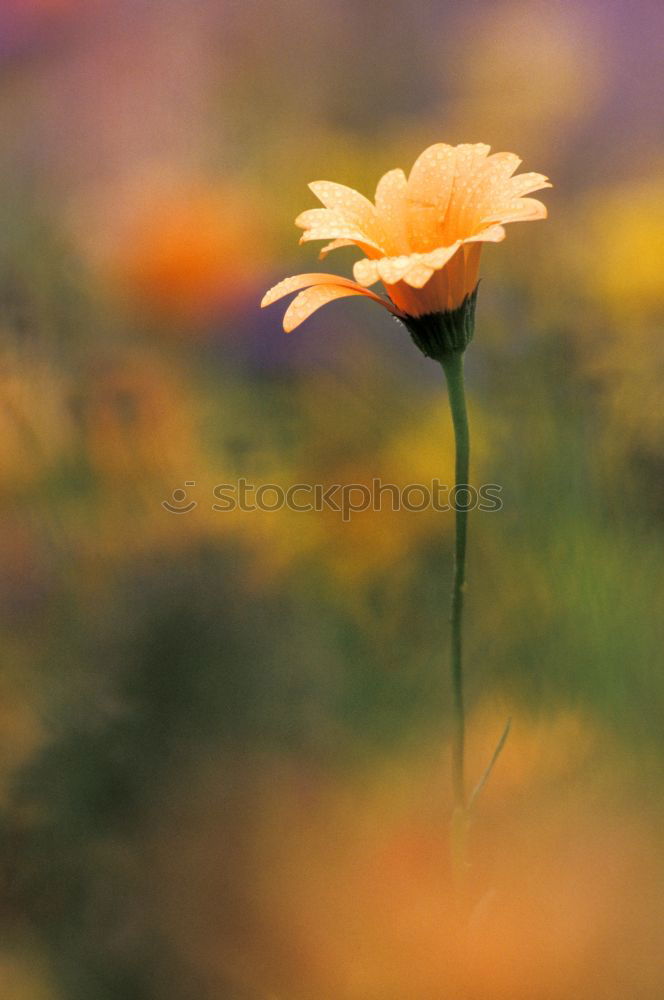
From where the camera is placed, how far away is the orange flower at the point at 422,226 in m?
0.21

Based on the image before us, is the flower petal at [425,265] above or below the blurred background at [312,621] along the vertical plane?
above

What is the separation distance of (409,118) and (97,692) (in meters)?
0.50

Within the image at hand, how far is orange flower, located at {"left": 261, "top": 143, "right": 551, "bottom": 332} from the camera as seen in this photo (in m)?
0.21

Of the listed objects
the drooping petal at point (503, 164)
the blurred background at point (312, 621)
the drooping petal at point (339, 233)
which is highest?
the drooping petal at point (503, 164)

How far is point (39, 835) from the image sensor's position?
1.07 feet

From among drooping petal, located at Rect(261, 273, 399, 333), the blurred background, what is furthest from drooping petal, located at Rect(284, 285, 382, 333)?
the blurred background

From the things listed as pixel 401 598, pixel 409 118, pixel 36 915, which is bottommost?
pixel 36 915

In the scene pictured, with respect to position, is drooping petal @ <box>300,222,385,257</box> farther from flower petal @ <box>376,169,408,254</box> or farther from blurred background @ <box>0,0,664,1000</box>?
blurred background @ <box>0,0,664,1000</box>

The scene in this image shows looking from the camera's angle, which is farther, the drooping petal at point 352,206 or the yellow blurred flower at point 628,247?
the yellow blurred flower at point 628,247

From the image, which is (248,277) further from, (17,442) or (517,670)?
(517,670)

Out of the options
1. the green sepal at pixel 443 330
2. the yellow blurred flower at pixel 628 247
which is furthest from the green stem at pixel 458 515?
the yellow blurred flower at pixel 628 247

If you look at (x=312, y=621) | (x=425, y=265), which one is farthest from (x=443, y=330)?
(x=312, y=621)

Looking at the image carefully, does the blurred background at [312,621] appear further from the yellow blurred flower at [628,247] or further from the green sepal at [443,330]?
the green sepal at [443,330]

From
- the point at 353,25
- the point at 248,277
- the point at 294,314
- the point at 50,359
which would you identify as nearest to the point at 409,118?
the point at 353,25
